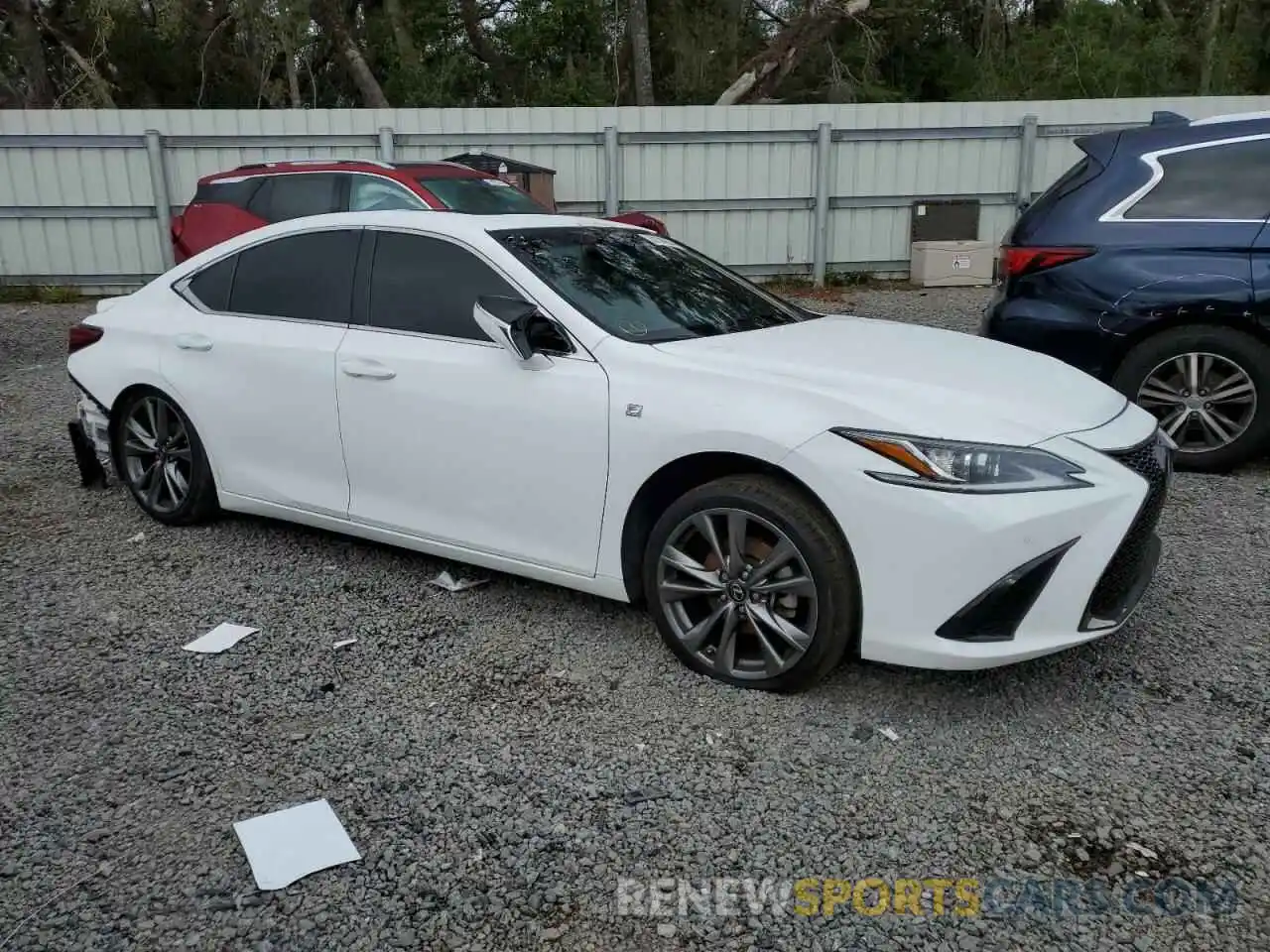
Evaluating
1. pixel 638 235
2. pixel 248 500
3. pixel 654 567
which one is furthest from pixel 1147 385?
Answer: pixel 248 500

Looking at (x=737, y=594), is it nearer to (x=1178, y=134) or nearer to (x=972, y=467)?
(x=972, y=467)

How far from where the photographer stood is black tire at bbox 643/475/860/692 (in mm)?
3141

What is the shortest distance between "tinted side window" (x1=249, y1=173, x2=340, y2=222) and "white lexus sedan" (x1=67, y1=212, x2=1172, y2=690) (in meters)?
5.18

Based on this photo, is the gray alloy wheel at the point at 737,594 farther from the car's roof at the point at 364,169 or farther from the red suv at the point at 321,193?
the car's roof at the point at 364,169

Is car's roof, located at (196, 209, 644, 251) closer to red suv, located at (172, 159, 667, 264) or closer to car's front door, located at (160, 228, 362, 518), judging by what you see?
car's front door, located at (160, 228, 362, 518)

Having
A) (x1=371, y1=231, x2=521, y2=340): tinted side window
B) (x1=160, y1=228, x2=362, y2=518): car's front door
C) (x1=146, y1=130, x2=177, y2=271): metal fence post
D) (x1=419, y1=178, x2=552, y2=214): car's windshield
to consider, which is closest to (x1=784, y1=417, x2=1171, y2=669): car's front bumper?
(x1=371, y1=231, x2=521, y2=340): tinted side window

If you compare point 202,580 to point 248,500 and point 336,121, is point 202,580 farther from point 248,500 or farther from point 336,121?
point 336,121

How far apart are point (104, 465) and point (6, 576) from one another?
3.16 ft

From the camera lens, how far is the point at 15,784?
2.96 m

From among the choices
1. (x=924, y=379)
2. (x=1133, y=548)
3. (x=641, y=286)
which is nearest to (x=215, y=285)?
(x=641, y=286)

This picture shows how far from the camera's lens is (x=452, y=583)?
437 cm

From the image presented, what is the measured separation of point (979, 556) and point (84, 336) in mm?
4376

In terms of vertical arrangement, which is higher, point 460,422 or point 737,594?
point 460,422

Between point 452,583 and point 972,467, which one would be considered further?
point 452,583
